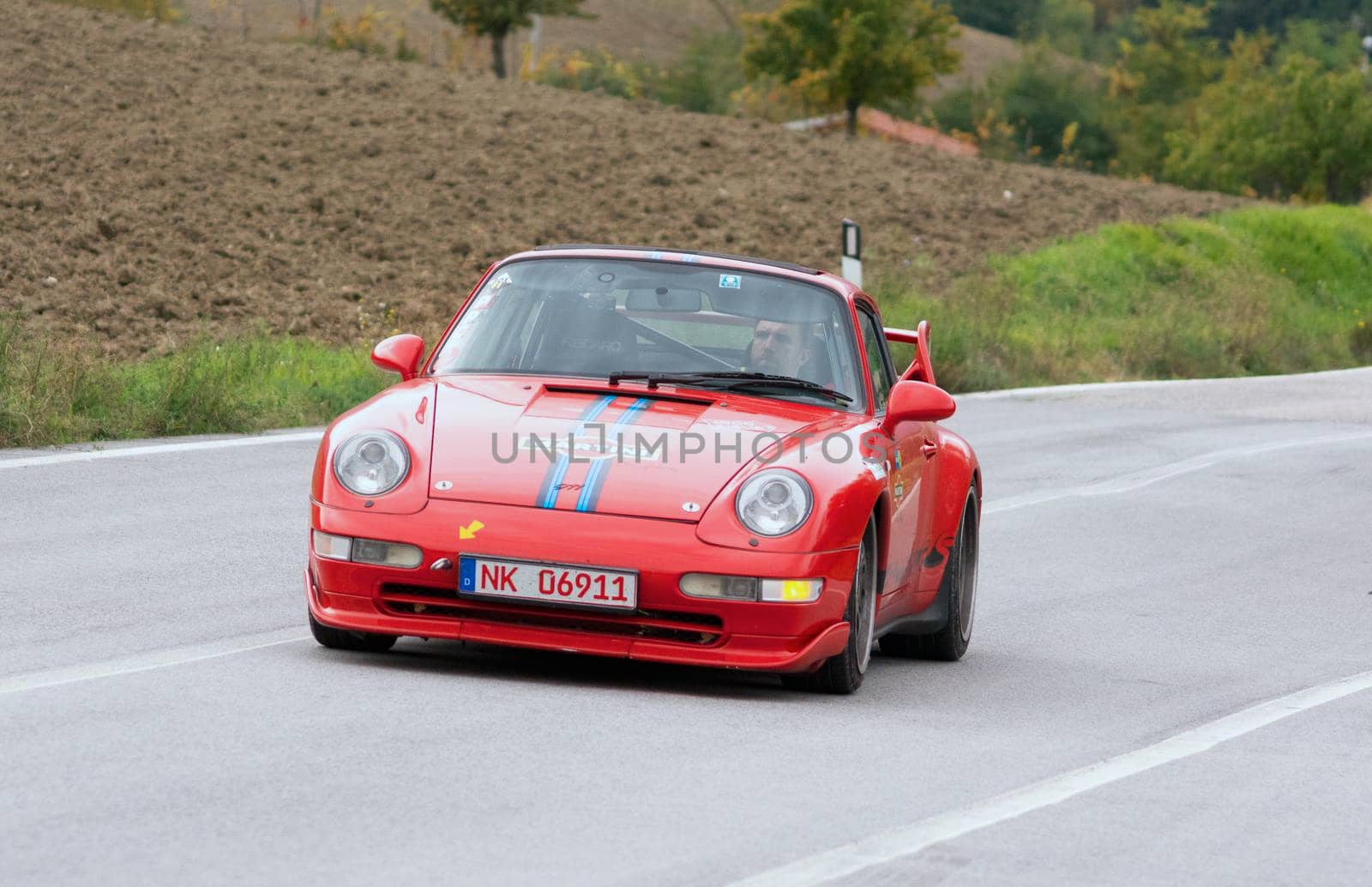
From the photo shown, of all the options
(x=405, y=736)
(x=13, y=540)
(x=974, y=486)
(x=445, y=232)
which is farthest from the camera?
(x=445, y=232)

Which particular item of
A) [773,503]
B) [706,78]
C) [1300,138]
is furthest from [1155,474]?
[706,78]

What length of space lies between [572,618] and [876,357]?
7.54 ft

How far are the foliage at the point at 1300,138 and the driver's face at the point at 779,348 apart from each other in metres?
55.2

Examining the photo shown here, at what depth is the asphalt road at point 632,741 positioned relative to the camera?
15.9ft

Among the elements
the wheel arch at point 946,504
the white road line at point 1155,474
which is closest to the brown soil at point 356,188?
the white road line at point 1155,474

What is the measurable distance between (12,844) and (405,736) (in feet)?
5.00

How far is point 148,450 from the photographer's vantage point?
13492 millimetres

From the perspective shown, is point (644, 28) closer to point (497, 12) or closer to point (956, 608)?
point (497, 12)

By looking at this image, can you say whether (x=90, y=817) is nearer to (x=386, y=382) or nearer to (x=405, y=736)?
(x=405, y=736)

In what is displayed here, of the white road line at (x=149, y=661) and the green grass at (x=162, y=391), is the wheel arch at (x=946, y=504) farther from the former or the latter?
the green grass at (x=162, y=391)

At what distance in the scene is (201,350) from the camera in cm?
1659

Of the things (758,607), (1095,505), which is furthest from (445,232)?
(758,607)

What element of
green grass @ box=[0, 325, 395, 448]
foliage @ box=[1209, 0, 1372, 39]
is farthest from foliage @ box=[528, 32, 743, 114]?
green grass @ box=[0, 325, 395, 448]

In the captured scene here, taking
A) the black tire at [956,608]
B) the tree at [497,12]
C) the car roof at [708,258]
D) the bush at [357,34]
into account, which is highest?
the tree at [497,12]
